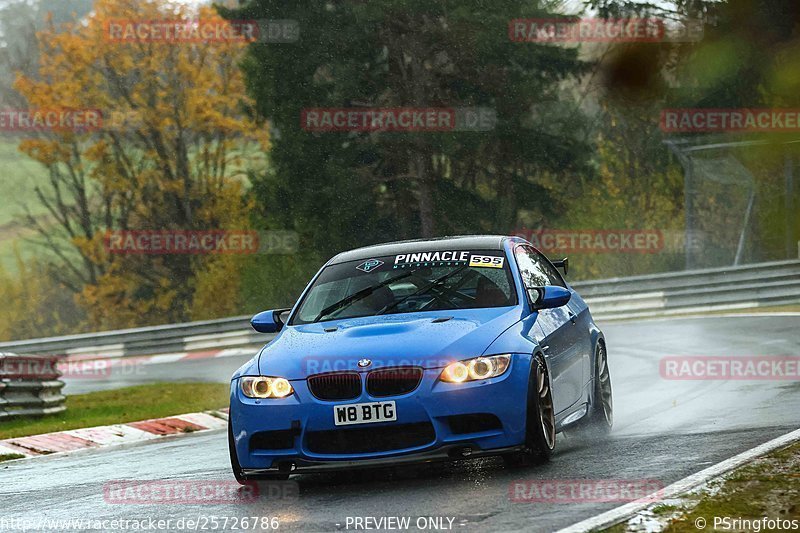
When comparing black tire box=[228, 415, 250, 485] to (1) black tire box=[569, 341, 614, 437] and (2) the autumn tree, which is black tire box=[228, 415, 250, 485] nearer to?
(1) black tire box=[569, 341, 614, 437]

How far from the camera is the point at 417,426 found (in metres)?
7.01

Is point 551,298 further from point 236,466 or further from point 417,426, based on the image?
point 236,466

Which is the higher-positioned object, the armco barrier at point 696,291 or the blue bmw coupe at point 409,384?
the blue bmw coupe at point 409,384

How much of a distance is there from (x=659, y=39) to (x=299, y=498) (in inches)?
1278

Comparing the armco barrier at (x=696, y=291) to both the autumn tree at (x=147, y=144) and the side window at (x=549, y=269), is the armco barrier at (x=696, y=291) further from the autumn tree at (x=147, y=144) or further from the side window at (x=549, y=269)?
the autumn tree at (x=147, y=144)

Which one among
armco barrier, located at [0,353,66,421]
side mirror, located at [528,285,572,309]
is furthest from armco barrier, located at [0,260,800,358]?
side mirror, located at [528,285,572,309]

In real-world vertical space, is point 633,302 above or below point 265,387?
below

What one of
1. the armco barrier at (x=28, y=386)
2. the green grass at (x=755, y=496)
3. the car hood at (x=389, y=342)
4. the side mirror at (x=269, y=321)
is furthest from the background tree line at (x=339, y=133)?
the green grass at (x=755, y=496)

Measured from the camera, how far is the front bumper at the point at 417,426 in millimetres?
6977

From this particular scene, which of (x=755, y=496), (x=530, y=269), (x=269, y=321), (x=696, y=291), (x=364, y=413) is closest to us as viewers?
(x=755, y=496)

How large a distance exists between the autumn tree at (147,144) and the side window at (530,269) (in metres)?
30.1

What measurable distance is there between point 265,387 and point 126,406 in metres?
10.4

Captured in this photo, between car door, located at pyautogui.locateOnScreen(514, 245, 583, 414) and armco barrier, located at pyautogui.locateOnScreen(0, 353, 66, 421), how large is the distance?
25.9 feet

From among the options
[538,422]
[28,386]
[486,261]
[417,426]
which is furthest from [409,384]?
[28,386]
